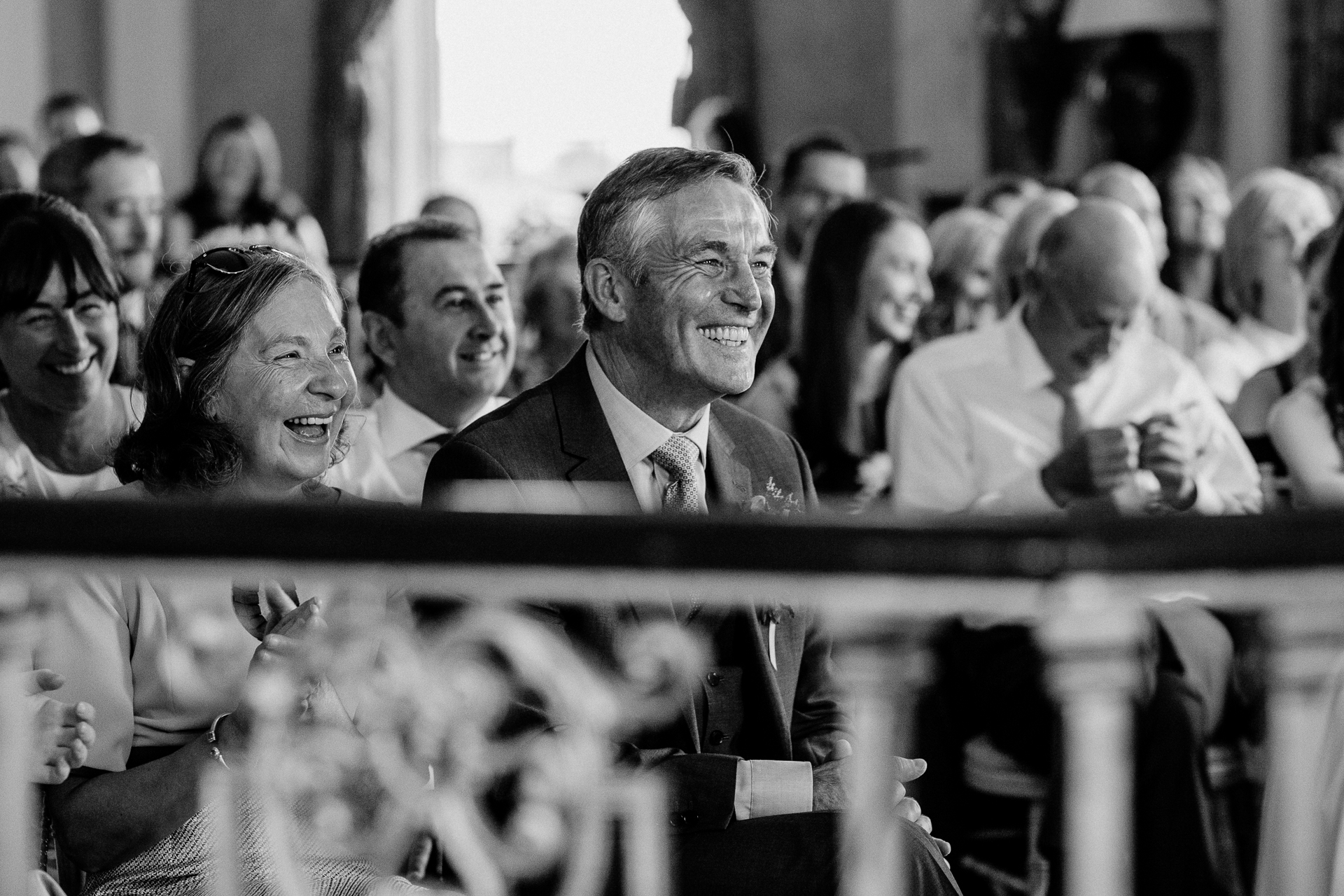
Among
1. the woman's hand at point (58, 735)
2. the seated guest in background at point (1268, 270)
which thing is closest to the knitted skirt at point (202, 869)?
the woman's hand at point (58, 735)

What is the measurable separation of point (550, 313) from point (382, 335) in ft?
5.44

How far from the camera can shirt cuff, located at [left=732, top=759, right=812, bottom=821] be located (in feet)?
7.61

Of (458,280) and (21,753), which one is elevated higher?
(458,280)

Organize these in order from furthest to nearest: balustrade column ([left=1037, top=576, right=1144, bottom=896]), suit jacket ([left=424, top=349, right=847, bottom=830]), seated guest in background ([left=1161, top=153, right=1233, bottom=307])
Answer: seated guest in background ([left=1161, top=153, right=1233, bottom=307]), suit jacket ([left=424, top=349, right=847, bottom=830]), balustrade column ([left=1037, top=576, right=1144, bottom=896])

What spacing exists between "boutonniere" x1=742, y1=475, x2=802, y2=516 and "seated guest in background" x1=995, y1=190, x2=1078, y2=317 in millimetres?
2101

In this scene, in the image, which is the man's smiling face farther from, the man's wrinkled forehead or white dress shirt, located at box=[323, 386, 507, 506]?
white dress shirt, located at box=[323, 386, 507, 506]

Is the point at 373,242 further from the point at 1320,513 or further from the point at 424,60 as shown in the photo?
the point at 424,60

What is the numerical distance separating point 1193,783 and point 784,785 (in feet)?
3.91

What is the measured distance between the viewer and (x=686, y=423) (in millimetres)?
2742

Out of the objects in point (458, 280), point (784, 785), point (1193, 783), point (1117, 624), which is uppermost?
point (458, 280)

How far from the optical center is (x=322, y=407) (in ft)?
8.57

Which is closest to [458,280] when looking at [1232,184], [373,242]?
[373,242]

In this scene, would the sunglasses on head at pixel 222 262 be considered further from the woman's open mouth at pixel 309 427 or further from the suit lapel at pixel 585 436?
the suit lapel at pixel 585 436

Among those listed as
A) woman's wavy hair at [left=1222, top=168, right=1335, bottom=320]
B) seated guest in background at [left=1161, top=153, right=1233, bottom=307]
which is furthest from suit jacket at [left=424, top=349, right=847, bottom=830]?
seated guest in background at [left=1161, top=153, right=1233, bottom=307]
